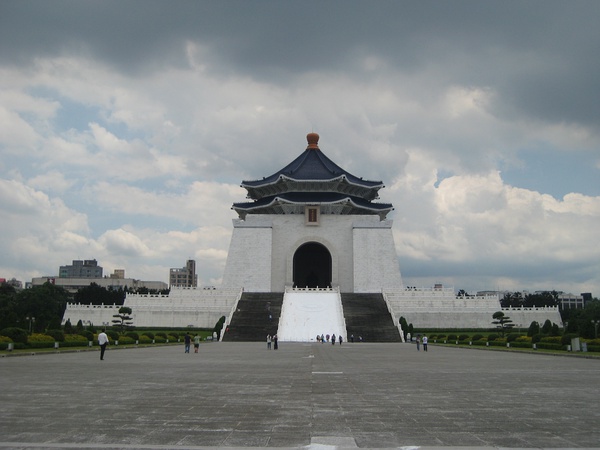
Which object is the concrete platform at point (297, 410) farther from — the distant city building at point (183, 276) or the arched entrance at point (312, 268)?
the distant city building at point (183, 276)

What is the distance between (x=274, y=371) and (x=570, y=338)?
13.0 metres

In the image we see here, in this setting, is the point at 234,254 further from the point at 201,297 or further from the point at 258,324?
the point at 258,324

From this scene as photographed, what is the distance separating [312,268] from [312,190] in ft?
30.5

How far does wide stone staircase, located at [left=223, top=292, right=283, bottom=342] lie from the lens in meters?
31.1

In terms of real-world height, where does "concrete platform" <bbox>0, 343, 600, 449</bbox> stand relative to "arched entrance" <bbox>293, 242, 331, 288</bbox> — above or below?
below

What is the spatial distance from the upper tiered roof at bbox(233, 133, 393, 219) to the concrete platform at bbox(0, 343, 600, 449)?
35620 millimetres

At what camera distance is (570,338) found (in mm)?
20672

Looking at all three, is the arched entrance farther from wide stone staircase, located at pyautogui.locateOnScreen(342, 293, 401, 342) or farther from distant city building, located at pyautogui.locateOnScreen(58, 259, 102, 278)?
distant city building, located at pyautogui.locateOnScreen(58, 259, 102, 278)

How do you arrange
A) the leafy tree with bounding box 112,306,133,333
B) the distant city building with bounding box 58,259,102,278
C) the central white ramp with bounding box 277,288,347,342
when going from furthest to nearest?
the distant city building with bounding box 58,259,102,278 < the central white ramp with bounding box 277,288,347,342 < the leafy tree with bounding box 112,306,133,333

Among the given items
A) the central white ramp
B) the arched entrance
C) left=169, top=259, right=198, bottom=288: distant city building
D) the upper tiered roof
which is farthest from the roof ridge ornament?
left=169, top=259, right=198, bottom=288: distant city building

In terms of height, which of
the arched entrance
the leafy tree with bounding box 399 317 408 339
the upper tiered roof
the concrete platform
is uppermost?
the upper tiered roof

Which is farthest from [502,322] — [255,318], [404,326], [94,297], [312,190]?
[94,297]

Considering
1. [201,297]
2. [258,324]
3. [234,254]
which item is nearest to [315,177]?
[234,254]

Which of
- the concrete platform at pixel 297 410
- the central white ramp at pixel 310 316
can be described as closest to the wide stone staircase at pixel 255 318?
the central white ramp at pixel 310 316
